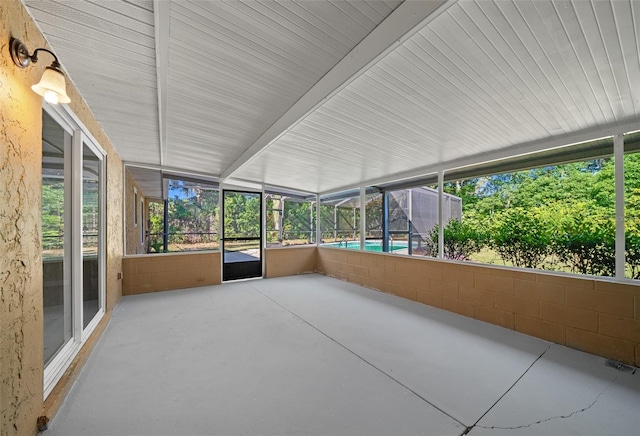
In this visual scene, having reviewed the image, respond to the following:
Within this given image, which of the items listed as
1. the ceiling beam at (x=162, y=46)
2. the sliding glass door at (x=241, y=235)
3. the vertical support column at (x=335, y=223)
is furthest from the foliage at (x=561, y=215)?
the sliding glass door at (x=241, y=235)

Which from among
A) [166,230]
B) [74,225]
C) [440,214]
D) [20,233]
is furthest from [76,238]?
[166,230]

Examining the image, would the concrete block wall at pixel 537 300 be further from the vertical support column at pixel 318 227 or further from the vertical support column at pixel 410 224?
the vertical support column at pixel 318 227

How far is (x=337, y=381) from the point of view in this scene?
2.15 meters

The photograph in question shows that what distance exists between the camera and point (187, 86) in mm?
2357

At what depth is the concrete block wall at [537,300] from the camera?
2.49m

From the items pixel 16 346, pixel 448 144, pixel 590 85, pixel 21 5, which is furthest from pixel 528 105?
pixel 16 346

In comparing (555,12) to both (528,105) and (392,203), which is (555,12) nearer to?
(528,105)

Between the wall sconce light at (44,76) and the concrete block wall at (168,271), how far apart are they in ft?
13.2

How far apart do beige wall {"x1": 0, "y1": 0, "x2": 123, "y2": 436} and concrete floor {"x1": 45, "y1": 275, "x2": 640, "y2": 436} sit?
45 cm

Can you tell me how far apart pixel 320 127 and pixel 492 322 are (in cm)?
333

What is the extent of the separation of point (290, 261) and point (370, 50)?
556 cm

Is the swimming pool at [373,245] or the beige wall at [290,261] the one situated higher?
the swimming pool at [373,245]

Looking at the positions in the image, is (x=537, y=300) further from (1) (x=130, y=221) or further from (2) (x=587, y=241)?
(1) (x=130, y=221)

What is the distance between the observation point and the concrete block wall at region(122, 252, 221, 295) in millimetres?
4754
